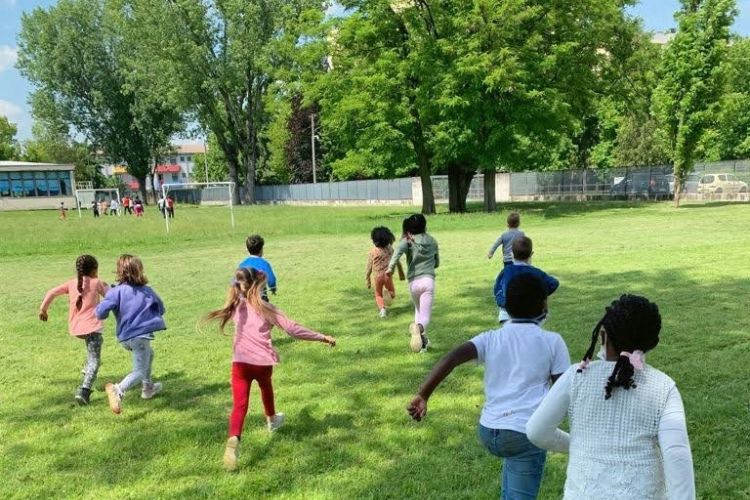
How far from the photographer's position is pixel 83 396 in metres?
5.71

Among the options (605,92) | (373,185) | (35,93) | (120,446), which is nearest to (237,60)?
(373,185)

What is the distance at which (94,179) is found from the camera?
94.6 meters

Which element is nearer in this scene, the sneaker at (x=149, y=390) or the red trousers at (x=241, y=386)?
the red trousers at (x=241, y=386)

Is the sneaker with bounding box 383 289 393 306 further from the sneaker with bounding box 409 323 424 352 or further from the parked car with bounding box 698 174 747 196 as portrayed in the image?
the parked car with bounding box 698 174 747 196

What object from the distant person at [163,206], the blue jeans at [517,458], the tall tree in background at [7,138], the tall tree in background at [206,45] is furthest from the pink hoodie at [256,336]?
the tall tree in background at [7,138]

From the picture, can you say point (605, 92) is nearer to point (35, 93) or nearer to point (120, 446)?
point (120, 446)

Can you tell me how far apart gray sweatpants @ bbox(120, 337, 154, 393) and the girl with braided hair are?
4289 millimetres

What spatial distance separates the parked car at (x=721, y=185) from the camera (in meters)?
36.2

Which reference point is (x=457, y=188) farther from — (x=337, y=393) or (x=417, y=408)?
(x=417, y=408)

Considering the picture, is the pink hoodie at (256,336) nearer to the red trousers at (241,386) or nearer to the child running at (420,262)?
the red trousers at (241,386)

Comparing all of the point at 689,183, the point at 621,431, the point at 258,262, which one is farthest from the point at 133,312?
the point at 689,183

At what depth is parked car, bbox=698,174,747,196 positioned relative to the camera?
3622 centimetres

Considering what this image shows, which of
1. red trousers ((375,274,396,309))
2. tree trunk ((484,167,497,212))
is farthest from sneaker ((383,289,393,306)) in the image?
tree trunk ((484,167,497,212))

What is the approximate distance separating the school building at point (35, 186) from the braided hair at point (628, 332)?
6350 centimetres
